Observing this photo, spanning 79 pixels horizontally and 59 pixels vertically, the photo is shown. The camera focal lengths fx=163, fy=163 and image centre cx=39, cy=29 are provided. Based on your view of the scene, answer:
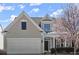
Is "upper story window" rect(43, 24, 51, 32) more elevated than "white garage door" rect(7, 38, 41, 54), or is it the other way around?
"upper story window" rect(43, 24, 51, 32)

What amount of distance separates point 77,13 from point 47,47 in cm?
109

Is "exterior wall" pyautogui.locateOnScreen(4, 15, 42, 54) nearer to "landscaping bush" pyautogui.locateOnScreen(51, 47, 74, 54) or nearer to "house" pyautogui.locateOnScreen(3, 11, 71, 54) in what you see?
"house" pyautogui.locateOnScreen(3, 11, 71, 54)

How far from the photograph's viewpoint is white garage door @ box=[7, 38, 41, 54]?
12.9 feet

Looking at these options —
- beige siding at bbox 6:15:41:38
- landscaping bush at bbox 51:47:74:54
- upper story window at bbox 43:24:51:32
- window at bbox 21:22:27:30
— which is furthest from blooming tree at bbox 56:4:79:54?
window at bbox 21:22:27:30

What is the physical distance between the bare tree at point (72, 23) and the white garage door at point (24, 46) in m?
0.73

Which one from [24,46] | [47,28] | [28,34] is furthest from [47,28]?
[24,46]

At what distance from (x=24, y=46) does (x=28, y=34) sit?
312 millimetres

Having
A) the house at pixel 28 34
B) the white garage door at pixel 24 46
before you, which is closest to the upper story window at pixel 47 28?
the house at pixel 28 34

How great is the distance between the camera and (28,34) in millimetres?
3955

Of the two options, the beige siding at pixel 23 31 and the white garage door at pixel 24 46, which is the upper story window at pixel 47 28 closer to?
the beige siding at pixel 23 31

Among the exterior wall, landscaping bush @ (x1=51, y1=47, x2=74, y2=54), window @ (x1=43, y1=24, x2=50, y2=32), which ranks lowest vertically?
landscaping bush @ (x1=51, y1=47, x2=74, y2=54)
